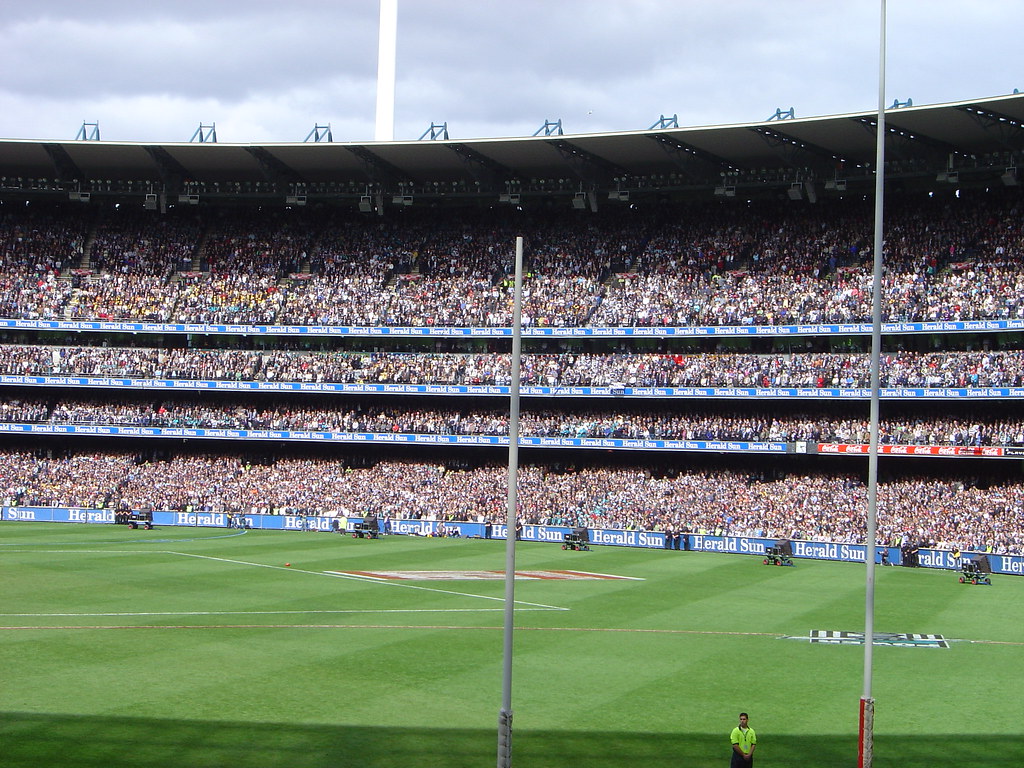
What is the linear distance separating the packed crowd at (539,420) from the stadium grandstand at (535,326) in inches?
7.3

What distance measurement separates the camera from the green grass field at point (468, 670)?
1708 cm

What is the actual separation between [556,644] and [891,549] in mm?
27506

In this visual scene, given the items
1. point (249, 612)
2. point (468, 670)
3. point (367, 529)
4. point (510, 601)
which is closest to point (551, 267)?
point (367, 529)

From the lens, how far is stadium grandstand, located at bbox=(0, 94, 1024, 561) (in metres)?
56.1

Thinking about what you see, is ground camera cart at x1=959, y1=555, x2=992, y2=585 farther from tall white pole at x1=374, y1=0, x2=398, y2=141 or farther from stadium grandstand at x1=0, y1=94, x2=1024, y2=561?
tall white pole at x1=374, y1=0, x2=398, y2=141

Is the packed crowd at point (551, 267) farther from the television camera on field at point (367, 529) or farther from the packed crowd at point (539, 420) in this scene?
the television camera on field at point (367, 529)

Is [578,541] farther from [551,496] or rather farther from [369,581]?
[369,581]

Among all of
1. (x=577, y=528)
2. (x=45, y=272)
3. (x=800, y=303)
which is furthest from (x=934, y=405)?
(x=45, y=272)

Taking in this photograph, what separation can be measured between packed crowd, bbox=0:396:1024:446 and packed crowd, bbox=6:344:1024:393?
82.8 inches

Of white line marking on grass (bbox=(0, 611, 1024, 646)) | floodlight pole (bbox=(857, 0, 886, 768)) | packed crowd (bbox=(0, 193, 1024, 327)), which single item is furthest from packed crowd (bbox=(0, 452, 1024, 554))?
floodlight pole (bbox=(857, 0, 886, 768))

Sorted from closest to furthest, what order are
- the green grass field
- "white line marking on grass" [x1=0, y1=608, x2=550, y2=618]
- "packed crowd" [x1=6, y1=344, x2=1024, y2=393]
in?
the green grass field, "white line marking on grass" [x1=0, y1=608, x2=550, y2=618], "packed crowd" [x1=6, y1=344, x2=1024, y2=393]

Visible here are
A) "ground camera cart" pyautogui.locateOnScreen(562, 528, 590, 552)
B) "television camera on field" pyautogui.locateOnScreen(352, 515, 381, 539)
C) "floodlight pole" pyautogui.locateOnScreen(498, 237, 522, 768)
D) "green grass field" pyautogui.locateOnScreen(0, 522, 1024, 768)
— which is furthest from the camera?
"television camera on field" pyautogui.locateOnScreen(352, 515, 381, 539)

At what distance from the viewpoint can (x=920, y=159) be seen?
59.7m

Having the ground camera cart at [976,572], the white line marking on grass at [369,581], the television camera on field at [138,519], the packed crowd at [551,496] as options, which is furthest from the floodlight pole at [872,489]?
the television camera on field at [138,519]
